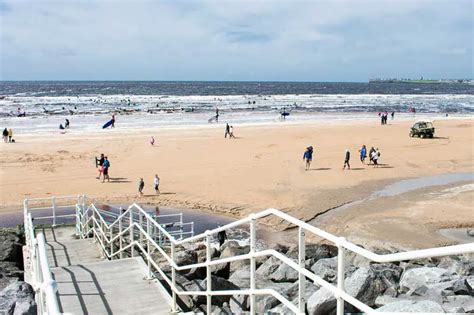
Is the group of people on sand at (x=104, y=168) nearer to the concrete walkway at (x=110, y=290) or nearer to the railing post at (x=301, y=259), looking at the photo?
the concrete walkway at (x=110, y=290)

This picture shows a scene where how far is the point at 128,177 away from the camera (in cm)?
2391

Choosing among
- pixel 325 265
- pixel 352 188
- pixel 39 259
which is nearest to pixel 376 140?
pixel 352 188

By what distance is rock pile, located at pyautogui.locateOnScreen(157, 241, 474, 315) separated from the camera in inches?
215

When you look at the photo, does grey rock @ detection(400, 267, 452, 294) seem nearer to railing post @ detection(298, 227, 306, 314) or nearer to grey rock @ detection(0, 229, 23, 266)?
railing post @ detection(298, 227, 306, 314)

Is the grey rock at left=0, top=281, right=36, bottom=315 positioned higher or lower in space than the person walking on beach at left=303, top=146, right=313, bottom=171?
higher

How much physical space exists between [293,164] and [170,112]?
3877 cm

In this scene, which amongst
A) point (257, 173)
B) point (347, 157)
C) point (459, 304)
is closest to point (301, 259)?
point (459, 304)

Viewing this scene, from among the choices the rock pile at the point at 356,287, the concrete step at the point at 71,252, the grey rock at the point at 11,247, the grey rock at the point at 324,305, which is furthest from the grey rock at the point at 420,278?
the grey rock at the point at 11,247

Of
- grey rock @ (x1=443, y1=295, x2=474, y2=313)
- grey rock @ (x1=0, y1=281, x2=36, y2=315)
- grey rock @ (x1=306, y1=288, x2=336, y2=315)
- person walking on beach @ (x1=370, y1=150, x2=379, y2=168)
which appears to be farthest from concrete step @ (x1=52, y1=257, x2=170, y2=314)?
person walking on beach @ (x1=370, y1=150, x2=379, y2=168)

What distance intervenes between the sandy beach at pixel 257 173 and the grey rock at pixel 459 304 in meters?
8.15

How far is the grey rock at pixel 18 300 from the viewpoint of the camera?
6312 millimetres

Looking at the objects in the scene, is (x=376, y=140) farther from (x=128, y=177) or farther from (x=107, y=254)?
(x=107, y=254)

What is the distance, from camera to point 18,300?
6.61 meters

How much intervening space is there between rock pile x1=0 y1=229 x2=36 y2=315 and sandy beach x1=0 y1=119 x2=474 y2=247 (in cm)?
777
